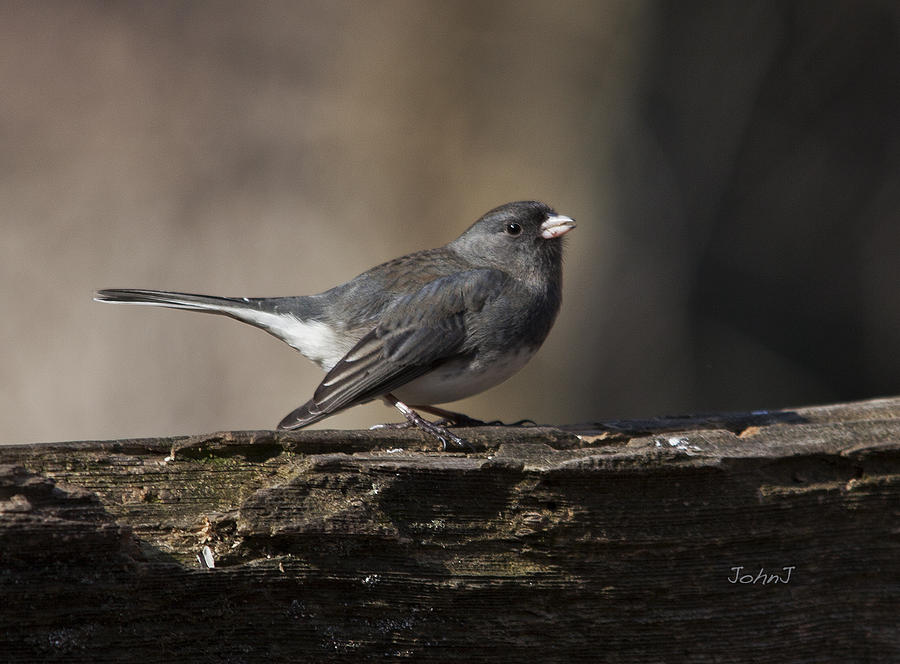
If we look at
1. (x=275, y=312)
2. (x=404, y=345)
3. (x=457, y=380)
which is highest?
(x=275, y=312)

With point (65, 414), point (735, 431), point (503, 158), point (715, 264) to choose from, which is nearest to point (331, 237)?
point (503, 158)

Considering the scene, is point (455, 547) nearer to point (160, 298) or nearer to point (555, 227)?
point (160, 298)

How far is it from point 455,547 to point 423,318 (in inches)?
55.4

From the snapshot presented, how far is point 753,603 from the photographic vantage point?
1.79 m

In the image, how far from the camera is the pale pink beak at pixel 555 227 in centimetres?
347

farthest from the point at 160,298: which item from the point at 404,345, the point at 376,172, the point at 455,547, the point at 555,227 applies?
the point at 376,172

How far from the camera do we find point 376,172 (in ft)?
16.9

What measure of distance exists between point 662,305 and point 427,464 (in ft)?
11.9
